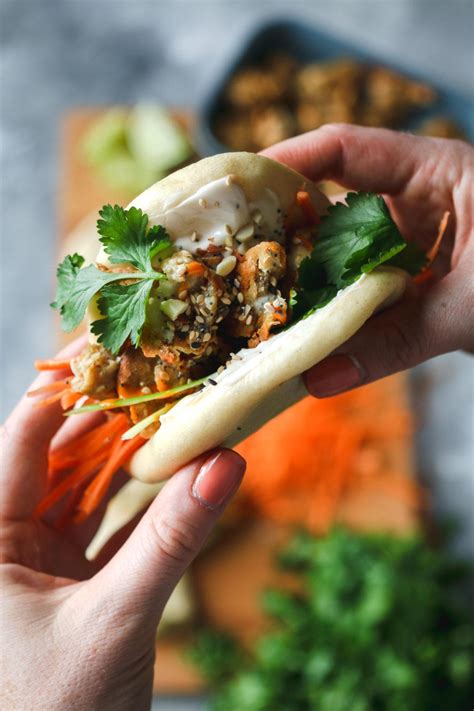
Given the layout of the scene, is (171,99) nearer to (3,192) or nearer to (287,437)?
(3,192)

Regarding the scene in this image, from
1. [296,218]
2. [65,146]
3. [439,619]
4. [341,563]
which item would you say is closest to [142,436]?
[296,218]

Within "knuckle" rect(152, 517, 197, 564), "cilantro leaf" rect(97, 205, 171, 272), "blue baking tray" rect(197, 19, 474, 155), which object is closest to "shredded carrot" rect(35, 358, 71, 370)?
"cilantro leaf" rect(97, 205, 171, 272)

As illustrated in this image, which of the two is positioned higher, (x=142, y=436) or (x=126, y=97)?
Answer: (x=126, y=97)

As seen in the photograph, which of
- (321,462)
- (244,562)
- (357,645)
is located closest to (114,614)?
(357,645)

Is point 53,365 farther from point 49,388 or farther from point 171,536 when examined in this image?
point 171,536

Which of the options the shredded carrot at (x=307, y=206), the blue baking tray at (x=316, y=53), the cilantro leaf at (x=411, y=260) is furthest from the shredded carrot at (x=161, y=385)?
the blue baking tray at (x=316, y=53)

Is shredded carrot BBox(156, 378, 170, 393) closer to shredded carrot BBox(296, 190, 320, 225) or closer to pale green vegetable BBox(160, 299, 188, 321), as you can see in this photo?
pale green vegetable BBox(160, 299, 188, 321)
